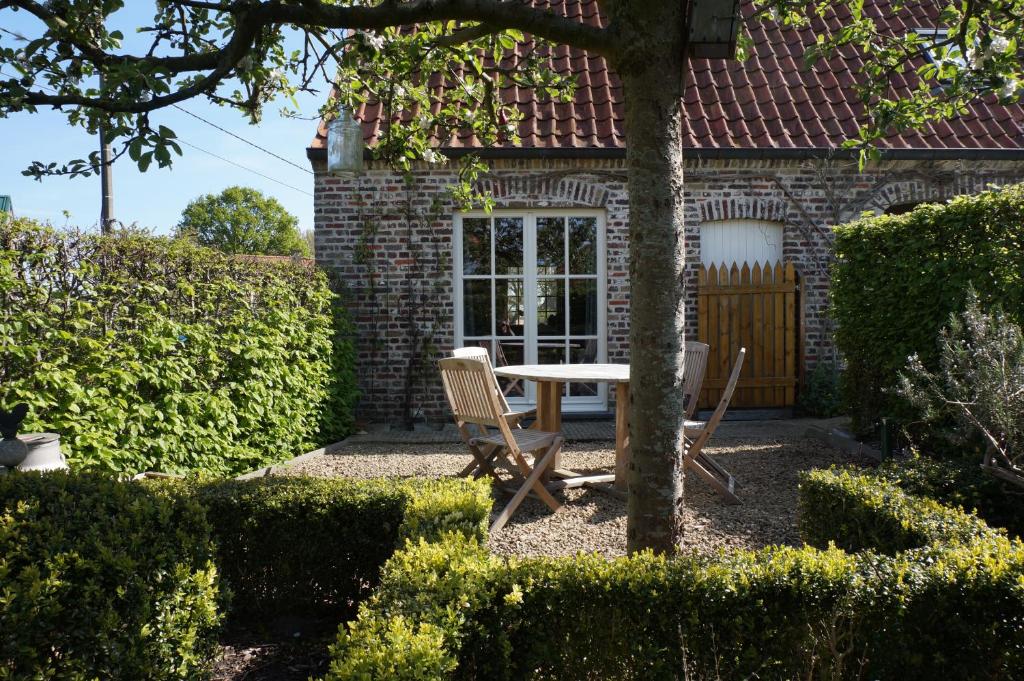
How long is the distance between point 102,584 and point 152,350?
101 inches

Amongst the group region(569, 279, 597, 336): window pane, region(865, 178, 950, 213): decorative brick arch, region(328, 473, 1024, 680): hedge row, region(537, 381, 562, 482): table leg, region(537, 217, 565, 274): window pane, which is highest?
region(865, 178, 950, 213): decorative brick arch

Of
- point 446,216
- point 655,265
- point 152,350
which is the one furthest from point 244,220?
point 655,265

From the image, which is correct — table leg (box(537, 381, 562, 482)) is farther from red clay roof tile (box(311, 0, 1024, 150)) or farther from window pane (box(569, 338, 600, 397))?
red clay roof tile (box(311, 0, 1024, 150))

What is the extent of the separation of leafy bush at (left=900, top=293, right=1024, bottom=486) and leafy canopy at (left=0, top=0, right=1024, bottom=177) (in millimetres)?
1298

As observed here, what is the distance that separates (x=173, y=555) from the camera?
2502mm

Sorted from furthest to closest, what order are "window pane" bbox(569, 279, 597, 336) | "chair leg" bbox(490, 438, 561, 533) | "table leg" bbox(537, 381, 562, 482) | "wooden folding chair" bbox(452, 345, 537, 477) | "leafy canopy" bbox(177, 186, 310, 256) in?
1. "leafy canopy" bbox(177, 186, 310, 256)
2. "window pane" bbox(569, 279, 597, 336)
3. "table leg" bbox(537, 381, 562, 482)
4. "wooden folding chair" bbox(452, 345, 537, 477)
5. "chair leg" bbox(490, 438, 561, 533)

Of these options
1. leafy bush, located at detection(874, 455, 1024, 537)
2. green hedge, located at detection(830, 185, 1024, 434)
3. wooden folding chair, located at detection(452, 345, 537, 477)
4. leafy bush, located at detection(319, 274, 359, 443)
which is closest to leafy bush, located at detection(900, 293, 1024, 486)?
leafy bush, located at detection(874, 455, 1024, 537)

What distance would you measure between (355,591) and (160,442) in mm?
1983

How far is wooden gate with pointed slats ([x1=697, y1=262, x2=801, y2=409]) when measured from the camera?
8.82 metres

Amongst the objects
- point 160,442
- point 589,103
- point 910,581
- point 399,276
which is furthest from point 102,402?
point 589,103

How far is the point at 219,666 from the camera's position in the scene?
2924mm

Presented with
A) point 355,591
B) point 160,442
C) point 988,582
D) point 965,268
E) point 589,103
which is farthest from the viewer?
point 589,103

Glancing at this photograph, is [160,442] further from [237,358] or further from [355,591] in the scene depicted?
[355,591]

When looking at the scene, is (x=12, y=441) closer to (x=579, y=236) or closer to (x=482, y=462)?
(x=482, y=462)
